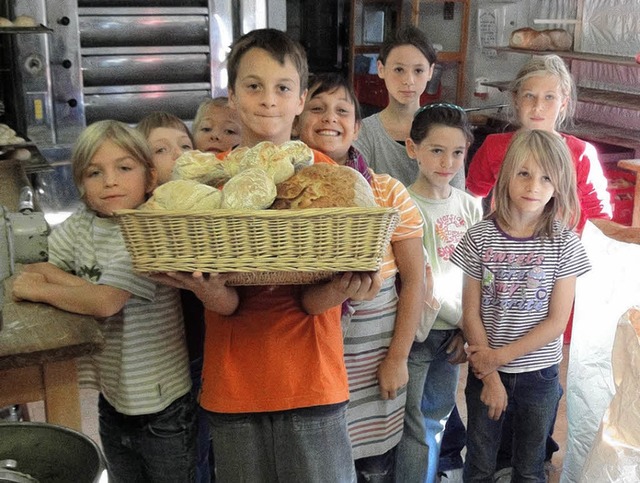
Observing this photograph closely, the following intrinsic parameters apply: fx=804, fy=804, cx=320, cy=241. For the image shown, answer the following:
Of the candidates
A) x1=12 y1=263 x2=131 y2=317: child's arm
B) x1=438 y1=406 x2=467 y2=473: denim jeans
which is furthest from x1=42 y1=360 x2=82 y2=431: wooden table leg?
x1=438 y1=406 x2=467 y2=473: denim jeans

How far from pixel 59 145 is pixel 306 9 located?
2.36 metres

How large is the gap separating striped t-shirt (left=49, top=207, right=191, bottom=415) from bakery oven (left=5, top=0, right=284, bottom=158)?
7.06ft

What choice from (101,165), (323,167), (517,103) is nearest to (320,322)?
(323,167)

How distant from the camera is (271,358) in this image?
1.63 meters

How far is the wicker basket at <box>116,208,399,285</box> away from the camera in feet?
4.29

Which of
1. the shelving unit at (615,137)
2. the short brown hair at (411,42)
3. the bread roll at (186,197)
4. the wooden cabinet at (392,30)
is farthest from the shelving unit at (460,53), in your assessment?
the bread roll at (186,197)

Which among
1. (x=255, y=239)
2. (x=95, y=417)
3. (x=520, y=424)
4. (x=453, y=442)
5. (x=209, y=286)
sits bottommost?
(x=95, y=417)

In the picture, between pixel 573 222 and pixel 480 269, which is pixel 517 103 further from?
pixel 480 269

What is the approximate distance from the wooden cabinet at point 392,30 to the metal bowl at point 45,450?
15.9 ft

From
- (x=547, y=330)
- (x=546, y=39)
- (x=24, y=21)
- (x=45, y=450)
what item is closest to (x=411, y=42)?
(x=547, y=330)

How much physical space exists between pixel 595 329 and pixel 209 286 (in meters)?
1.15

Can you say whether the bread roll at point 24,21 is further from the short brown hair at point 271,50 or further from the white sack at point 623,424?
the white sack at point 623,424

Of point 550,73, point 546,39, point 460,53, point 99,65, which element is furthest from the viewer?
point 460,53

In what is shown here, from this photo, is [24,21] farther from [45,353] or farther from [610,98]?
[610,98]
